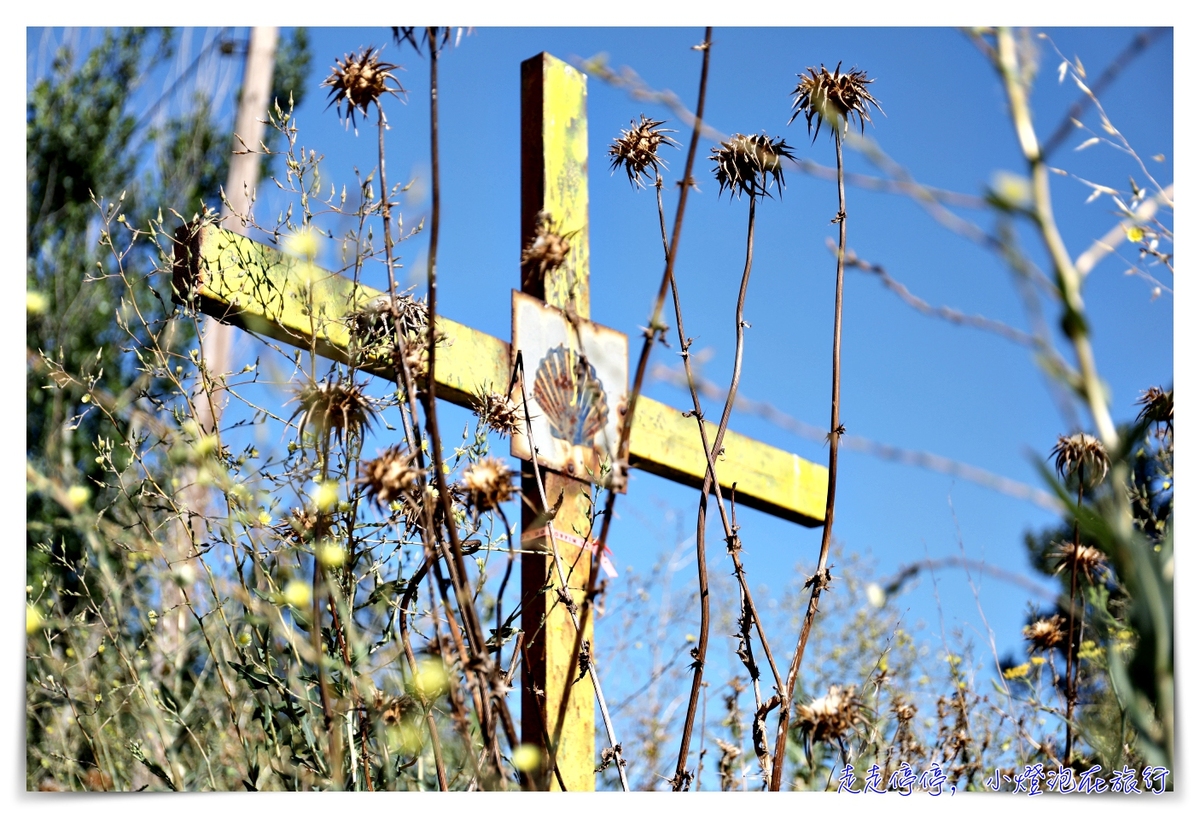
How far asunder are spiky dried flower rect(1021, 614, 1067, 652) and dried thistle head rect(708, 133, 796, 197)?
0.74 m

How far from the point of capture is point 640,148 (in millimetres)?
1256

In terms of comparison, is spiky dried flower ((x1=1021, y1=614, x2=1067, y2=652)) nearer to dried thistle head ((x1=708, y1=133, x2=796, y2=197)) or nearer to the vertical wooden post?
the vertical wooden post

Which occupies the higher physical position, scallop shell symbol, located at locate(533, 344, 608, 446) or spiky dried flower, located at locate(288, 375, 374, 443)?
scallop shell symbol, located at locate(533, 344, 608, 446)

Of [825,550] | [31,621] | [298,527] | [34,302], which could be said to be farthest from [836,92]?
[31,621]

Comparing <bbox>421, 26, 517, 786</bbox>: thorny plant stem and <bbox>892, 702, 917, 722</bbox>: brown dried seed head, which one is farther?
<bbox>892, 702, 917, 722</bbox>: brown dried seed head

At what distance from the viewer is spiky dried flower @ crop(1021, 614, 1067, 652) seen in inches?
61.4

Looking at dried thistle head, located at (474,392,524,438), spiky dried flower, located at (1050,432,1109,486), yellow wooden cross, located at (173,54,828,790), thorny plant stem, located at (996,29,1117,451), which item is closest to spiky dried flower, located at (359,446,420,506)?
yellow wooden cross, located at (173,54,828,790)

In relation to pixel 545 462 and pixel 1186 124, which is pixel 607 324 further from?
pixel 1186 124

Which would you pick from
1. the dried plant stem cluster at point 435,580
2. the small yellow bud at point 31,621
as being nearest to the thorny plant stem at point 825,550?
the dried plant stem cluster at point 435,580

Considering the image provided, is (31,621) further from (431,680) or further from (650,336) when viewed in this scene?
(650,336)

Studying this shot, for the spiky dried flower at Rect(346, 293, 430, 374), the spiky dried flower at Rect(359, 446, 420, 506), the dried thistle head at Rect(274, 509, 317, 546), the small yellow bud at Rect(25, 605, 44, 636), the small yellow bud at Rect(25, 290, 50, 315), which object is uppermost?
the small yellow bud at Rect(25, 290, 50, 315)

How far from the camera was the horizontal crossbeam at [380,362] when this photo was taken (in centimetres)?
139

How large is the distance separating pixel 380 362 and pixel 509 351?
41 cm
